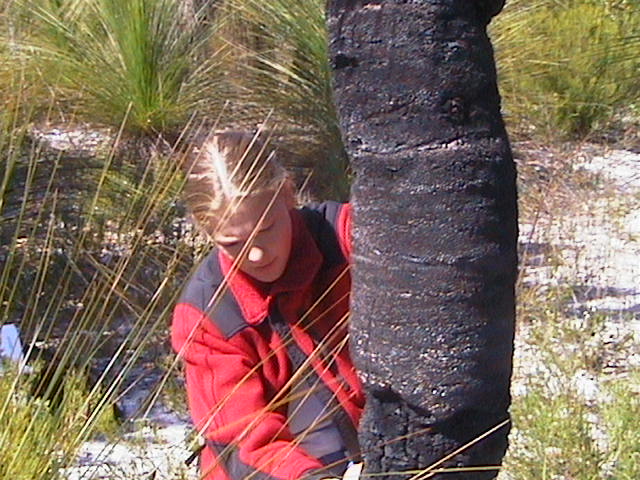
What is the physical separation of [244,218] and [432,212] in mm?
449

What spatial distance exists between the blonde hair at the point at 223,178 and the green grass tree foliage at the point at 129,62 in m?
2.15

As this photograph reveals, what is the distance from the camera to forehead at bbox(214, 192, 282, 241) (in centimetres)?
188

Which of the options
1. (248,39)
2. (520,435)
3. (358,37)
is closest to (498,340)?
(358,37)

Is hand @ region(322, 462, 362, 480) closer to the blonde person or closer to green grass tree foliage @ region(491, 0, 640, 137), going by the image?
the blonde person

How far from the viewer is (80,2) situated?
4594mm

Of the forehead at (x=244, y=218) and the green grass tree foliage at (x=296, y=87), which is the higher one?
the green grass tree foliage at (x=296, y=87)

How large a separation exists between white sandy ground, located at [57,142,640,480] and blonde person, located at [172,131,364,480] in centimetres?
39

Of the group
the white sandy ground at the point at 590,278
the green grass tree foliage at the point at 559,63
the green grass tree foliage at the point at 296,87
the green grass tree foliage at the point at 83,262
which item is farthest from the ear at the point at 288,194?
the green grass tree foliage at the point at 296,87

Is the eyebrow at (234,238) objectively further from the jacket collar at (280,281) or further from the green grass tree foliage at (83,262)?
the green grass tree foliage at (83,262)

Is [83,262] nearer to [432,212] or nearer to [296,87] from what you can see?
[296,87]

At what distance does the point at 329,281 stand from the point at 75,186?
1.92 metres

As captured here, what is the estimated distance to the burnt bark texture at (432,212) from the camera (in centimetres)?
149

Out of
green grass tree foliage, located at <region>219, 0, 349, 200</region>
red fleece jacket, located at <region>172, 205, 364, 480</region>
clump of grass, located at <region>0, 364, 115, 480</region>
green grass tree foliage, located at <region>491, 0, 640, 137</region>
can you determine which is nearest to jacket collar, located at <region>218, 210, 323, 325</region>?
red fleece jacket, located at <region>172, 205, 364, 480</region>

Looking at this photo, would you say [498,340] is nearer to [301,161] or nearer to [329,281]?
[329,281]
